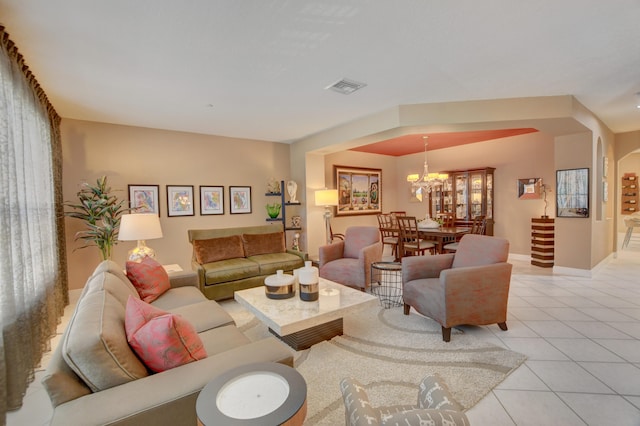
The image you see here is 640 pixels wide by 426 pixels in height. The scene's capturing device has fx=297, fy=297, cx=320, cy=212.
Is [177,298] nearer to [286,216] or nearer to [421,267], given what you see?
[421,267]

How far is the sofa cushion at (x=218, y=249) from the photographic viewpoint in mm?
4047

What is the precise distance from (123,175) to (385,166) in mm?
5848

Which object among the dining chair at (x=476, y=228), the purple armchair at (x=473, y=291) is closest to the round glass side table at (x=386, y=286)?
the purple armchair at (x=473, y=291)

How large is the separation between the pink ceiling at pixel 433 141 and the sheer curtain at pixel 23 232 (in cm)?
508

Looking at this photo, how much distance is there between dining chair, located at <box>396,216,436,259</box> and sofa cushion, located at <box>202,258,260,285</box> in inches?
110

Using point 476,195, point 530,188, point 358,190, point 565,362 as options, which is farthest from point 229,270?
point 530,188

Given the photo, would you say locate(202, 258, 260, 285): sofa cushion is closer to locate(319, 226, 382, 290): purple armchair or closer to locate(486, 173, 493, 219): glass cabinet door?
locate(319, 226, 382, 290): purple armchair

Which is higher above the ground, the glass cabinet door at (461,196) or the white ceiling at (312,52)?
the white ceiling at (312,52)

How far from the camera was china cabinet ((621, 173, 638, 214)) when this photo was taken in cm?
866

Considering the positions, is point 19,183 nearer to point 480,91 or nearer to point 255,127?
point 255,127

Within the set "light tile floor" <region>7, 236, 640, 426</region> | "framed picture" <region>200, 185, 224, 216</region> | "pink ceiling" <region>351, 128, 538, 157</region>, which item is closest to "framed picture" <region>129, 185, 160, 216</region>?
Answer: "framed picture" <region>200, 185, 224, 216</region>

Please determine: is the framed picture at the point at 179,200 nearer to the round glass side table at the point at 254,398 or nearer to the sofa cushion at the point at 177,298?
the sofa cushion at the point at 177,298

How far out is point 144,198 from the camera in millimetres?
4668

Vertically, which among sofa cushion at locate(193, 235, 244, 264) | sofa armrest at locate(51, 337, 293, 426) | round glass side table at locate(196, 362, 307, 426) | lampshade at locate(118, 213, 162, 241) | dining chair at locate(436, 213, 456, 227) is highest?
lampshade at locate(118, 213, 162, 241)
